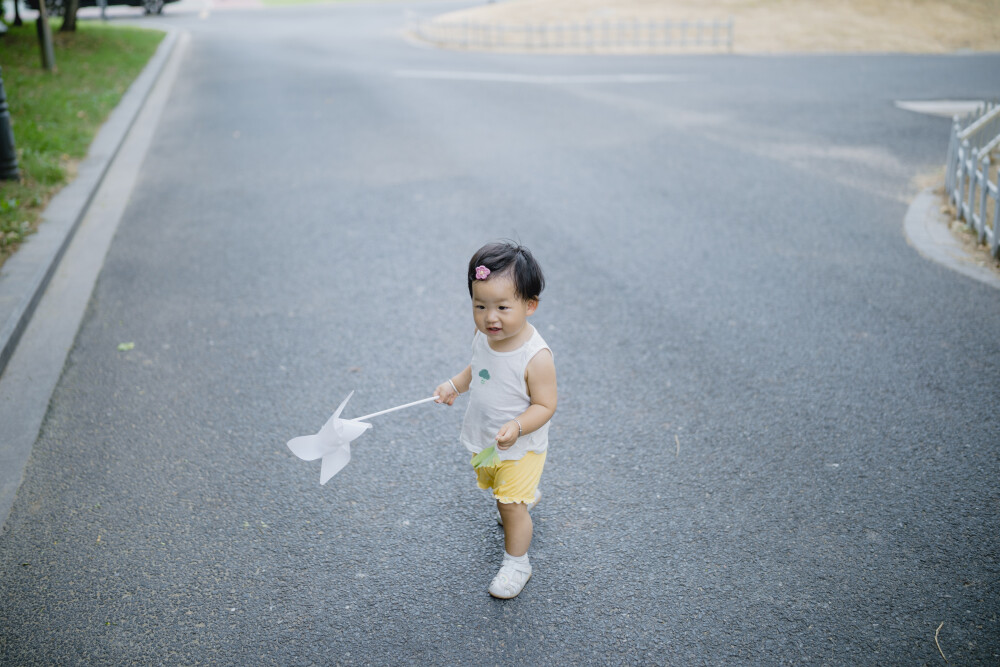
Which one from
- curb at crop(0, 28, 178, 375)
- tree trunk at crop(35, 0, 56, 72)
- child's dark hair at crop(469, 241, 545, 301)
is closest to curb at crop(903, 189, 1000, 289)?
child's dark hair at crop(469, 241, 545, 301)

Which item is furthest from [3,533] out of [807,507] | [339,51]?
[339,51]

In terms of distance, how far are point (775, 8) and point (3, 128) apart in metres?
23.4

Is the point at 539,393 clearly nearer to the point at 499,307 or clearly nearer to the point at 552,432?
the point at 499,307

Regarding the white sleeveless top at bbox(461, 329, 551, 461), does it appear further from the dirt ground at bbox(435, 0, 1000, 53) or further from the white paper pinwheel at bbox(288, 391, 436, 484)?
the dirt ground at bbox(435, 0, 1000, 53)

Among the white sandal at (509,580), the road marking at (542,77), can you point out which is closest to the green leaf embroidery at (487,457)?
the white sandal at (509,580)

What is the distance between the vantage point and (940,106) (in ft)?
38.7

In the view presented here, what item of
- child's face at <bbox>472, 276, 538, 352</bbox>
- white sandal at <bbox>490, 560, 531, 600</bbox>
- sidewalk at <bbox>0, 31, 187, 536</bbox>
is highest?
child's face at <bbox>472, 276, 538, 352</bbox>

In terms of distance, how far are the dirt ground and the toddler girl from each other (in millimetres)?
18875

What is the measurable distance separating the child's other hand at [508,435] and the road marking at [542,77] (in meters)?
13.0

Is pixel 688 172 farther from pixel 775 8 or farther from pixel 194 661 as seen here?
pixel 775 8

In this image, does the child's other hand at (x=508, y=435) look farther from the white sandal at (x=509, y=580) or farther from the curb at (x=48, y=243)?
the curb at (x=48, y=243)

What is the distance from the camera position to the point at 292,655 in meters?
2.68

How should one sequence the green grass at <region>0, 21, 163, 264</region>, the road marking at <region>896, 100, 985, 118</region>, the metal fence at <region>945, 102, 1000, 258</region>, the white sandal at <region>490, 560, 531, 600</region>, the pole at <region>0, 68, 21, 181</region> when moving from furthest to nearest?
1. the road marking at <region>896, 100, 985, 118</region>
2. the pole at <region>0, 68, 21, 181</region>
3. the green grass at <region>0, 21, 163, 264</region>
4. the metal fence at <region>945, 102, 1000, 258</region>
5. the white sandal at <region>490, 560, 531, 600</region>

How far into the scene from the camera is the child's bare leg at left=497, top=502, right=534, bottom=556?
2910 millimetres
